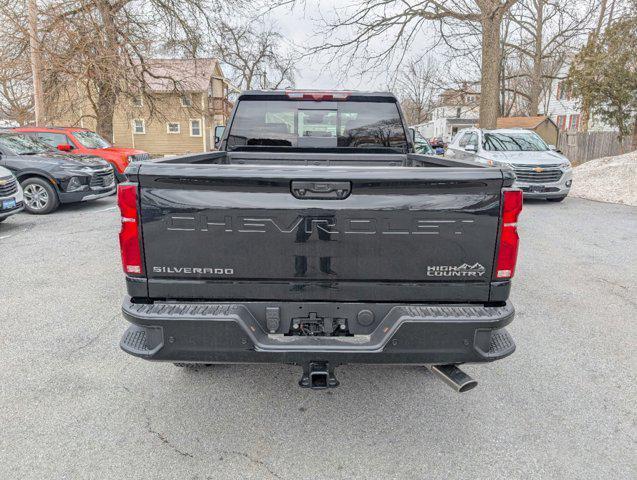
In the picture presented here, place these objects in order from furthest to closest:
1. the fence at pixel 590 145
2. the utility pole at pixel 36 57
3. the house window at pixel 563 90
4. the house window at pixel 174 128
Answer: the house window at pixel 174 128, the house window at pixel 563 90, the fence at pixel 590 145, the utility pole at pixel 36 57

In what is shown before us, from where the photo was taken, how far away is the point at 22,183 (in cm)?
992

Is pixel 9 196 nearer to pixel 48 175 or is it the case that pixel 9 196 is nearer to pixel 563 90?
pixel 48 175

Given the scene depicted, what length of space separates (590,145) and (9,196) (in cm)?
2512

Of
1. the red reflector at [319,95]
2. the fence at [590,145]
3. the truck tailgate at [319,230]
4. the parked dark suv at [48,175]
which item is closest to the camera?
the truck tailgate at [319,230]

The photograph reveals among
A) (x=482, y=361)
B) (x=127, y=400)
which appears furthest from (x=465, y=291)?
(x=127, y=400)

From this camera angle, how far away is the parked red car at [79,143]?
12.6 meters

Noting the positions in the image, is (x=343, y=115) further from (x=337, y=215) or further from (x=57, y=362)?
(x=57, y=362)

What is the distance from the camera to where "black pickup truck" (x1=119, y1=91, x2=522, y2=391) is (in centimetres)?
240

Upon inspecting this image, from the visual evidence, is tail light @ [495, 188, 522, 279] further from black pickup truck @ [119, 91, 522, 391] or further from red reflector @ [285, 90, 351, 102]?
red reflector @ [285, 90, 351, 102]

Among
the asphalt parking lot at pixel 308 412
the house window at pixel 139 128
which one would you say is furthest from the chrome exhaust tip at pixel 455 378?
the house window at pixel 139 128

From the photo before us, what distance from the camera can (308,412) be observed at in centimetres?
309

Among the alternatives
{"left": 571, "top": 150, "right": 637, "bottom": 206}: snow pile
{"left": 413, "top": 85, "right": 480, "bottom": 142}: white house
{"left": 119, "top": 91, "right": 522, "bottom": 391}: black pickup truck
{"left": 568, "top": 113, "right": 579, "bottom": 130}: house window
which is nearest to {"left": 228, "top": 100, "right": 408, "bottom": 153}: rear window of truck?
{"left": 119, "top": 91, "right": 522, "bottom": 391}: black pickup truck

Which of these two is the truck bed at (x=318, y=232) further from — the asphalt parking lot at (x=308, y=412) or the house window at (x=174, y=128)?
the house window at (x=174, y=128)

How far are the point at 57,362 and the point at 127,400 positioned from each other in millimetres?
940
